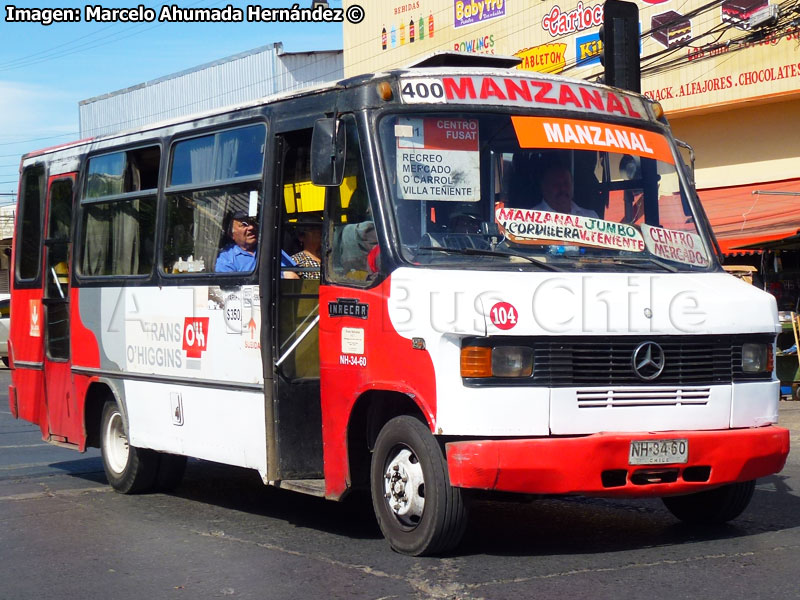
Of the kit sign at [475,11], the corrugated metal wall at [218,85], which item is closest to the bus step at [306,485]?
the kit sign at [475,11]

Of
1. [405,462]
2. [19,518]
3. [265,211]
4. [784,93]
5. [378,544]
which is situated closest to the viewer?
[405,462]

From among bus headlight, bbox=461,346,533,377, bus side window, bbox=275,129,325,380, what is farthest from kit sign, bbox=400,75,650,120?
bus headlight, bbox=461,346,533,377

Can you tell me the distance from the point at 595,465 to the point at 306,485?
201 cm

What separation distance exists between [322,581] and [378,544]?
977 mm

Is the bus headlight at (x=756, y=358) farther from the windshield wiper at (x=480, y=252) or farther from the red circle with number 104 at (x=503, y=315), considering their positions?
the red circle with number 104 at (x=503, y=315)

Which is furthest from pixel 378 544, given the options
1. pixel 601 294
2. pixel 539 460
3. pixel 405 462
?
pixel 601 294

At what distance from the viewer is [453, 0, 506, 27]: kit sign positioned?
1021 inches

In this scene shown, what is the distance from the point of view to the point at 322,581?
626 cm

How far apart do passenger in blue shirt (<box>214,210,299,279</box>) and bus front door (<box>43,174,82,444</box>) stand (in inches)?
105

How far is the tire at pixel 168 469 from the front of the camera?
31.9 feet

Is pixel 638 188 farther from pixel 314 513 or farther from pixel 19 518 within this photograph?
pixel 19 518

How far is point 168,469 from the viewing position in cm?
975

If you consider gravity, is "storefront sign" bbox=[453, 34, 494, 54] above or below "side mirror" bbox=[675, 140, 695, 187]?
above

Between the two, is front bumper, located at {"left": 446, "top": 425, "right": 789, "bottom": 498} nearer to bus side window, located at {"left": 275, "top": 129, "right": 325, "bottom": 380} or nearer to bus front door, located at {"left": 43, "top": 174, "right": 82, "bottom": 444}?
bus side window, located at {"left": 275, "top": 129, "right": 325, "bottom": 380}
